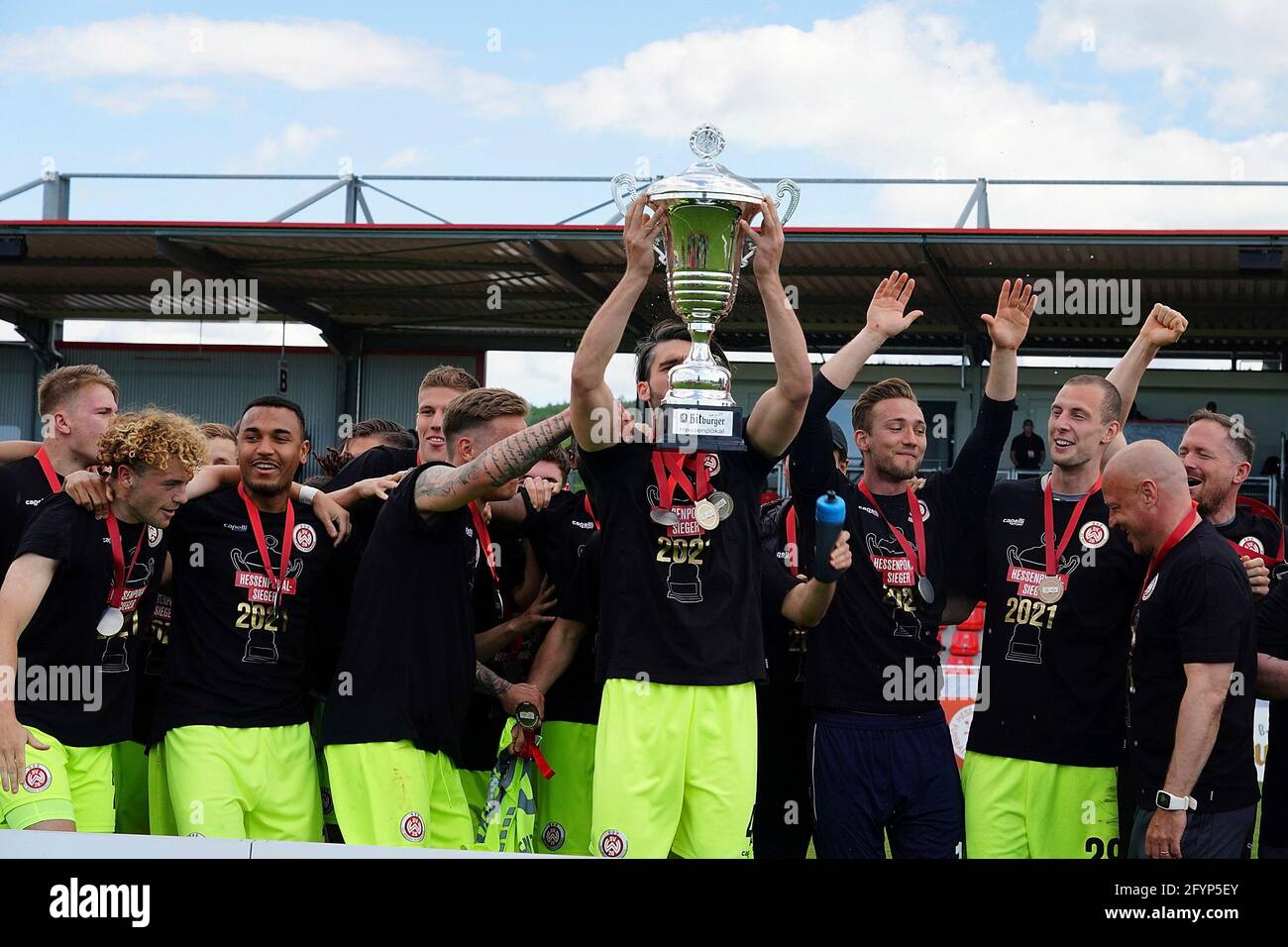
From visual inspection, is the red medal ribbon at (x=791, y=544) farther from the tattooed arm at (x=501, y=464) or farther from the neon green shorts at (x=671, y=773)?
the tattooed arm at (x=501, y=464)

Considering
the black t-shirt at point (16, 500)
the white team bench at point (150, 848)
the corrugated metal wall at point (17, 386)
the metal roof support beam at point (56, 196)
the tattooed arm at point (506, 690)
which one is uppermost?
the metal roof support beam at point (56, 196)

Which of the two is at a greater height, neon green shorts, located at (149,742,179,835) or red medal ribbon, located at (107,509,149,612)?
red medal ribbon, located at (107,509,149,612)

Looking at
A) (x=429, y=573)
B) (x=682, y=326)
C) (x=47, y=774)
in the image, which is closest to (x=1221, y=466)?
(x=682, y=326)

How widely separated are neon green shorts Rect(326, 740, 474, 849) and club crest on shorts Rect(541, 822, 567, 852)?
68 cm

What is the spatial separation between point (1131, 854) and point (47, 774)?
3432 millimetres

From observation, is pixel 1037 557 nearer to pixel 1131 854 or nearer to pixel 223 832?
pixel 1131 854

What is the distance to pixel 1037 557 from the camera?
4.44 metres

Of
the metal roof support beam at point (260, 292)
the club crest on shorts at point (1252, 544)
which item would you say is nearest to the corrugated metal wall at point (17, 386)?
the metal roof support beam at point (260, 292)

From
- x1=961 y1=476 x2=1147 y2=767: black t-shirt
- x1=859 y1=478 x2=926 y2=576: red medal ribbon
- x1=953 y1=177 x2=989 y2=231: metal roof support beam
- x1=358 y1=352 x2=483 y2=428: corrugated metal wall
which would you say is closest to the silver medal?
x1=859 y1=478 x2=926 y2=576: red medal ribbon

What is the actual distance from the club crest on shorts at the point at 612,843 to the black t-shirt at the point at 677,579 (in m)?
0.44

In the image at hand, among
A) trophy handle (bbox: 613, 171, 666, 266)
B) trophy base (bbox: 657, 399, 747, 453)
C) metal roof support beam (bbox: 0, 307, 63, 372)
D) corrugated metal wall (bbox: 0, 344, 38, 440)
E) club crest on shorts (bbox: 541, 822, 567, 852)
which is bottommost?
club crest on shorts (bbox: 541, 822, 567, 852)

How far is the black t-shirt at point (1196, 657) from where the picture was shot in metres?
3.85

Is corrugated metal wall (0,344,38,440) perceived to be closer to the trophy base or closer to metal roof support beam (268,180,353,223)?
metal roof support beam (268,180,353,223)

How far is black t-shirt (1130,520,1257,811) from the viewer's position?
3.85 m
